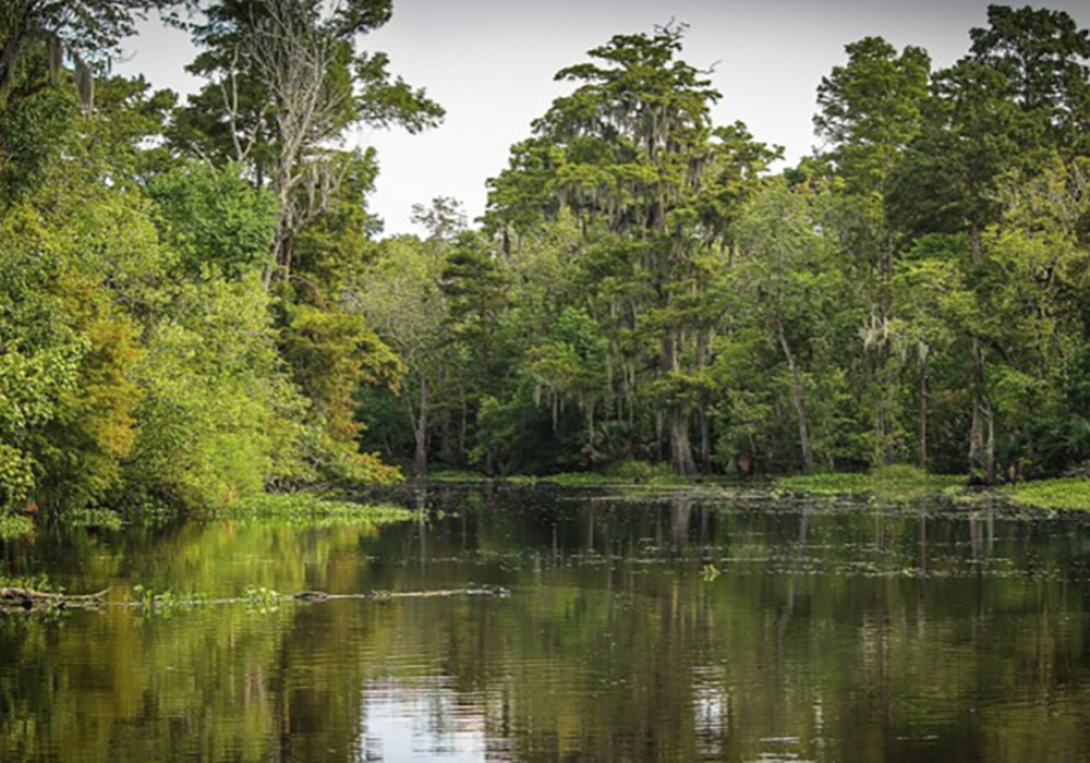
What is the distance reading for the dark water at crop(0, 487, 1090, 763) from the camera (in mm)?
11195

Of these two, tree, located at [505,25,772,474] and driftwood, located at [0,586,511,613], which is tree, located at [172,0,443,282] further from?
driftwood, located at [0,586,511,613]

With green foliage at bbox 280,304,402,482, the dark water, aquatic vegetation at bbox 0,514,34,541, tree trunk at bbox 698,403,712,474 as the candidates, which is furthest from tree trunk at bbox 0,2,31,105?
tree trunk at bbox 698,403,712,474

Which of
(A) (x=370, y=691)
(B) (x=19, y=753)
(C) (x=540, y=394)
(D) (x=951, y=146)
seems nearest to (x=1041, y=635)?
(A) (x=370, y=691)

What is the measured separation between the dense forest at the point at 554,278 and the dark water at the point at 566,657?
5.59 meters

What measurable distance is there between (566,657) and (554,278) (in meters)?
57.1

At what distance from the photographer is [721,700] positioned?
1273 cm

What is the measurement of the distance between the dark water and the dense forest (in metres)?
5.59

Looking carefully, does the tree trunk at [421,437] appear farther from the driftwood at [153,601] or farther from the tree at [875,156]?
the driftwood at [153,601]

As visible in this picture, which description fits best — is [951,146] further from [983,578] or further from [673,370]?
[983,578]

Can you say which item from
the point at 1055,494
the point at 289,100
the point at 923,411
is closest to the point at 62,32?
the point at 289,100

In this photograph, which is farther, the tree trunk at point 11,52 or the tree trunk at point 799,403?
the tree trunk at point 799,403

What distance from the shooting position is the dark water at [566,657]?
1120cm

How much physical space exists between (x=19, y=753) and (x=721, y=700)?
5641 millimetres

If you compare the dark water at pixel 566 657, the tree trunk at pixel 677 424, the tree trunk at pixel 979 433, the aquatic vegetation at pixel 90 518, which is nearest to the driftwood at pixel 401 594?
the dark water at pixel 566 657
